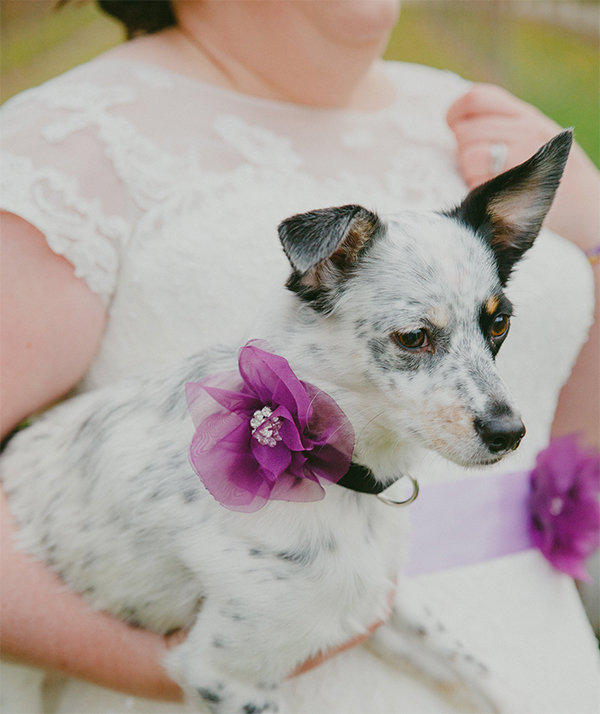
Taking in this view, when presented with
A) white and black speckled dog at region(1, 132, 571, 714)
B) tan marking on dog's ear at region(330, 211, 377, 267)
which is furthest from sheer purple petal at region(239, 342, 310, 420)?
tan marking on dog's ear at region(330, 211, 377, 267)

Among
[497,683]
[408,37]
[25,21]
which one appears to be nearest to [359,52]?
[497,683]

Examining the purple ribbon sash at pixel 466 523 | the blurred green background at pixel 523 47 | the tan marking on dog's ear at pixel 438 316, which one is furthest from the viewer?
the blurred green background at pixel 523 47

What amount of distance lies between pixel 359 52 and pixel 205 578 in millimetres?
1220

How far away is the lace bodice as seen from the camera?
3.93 feet

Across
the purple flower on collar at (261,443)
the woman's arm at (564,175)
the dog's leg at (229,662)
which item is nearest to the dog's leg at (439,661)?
the dog's leg at (229,662)

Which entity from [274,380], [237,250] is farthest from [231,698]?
[237,250]

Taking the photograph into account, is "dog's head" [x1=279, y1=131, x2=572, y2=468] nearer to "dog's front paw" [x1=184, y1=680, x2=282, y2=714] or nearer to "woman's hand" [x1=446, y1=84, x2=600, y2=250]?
"dog's front paw" [x1=184, y1=680, x2=282, y2=714]

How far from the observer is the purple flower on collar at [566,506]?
4.49ft

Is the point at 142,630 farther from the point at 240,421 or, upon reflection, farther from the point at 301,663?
the point at 240,421

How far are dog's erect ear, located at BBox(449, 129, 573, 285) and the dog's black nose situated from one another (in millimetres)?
285

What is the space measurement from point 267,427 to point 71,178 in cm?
73

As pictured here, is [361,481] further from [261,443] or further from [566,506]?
[566,506]

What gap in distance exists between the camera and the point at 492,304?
0.88 meters

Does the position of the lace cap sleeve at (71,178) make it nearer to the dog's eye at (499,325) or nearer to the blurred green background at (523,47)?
the dog's eye at (499,325)
